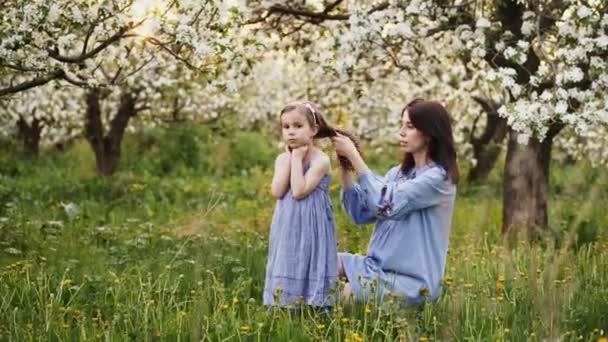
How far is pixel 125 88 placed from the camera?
13.3m

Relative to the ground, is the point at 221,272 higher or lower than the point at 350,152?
lower

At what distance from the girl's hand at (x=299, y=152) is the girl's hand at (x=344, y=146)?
0.66ft

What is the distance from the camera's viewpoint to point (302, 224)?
4.90m

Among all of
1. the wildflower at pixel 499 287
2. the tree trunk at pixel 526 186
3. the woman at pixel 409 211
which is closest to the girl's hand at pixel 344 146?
the woman at pixel 409 211

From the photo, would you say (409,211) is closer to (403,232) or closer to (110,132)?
(403,232)

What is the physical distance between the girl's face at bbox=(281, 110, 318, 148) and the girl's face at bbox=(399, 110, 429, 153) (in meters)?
0.50

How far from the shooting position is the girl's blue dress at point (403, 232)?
4.77 m

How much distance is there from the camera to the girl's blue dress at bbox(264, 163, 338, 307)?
4863mm

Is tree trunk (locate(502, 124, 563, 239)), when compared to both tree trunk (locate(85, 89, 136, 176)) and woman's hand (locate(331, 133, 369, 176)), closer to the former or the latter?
woman's hand (locate(331, 133, 369, 176))

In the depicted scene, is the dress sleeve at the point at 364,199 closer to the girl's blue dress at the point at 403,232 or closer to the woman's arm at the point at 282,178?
the girl's blue dress at the point at 403,232

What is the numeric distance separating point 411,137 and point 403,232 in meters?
0.51

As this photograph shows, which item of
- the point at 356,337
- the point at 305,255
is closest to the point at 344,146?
the point at 305,255

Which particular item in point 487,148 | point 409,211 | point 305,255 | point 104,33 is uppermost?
point 104,33

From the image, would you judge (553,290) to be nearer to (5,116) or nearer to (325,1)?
(325,1)
